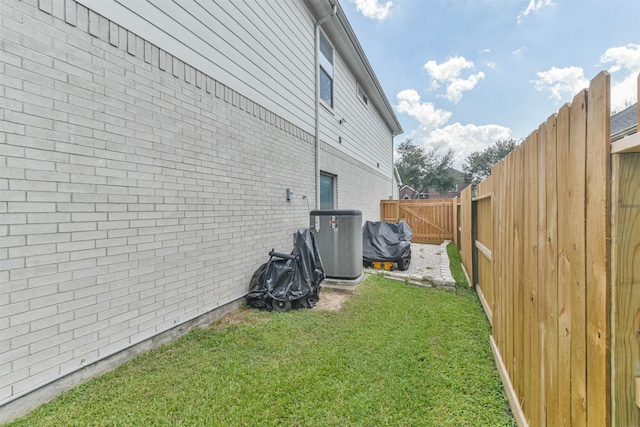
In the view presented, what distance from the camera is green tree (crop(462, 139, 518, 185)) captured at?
3612 centimetres

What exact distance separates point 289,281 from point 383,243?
9.81ft

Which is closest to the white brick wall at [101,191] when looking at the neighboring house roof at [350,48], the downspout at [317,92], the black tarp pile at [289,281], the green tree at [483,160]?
the black tarp pile at [289,281]

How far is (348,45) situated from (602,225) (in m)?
8.01

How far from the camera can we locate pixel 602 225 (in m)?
0.91

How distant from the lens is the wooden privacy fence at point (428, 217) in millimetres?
11219

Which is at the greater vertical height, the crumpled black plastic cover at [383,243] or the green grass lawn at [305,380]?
the crumpled black plastic cover at [383,243]

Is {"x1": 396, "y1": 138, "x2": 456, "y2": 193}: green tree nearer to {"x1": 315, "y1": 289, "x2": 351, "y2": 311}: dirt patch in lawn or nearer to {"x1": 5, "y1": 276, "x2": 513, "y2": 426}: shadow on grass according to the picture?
{"x1": 315, "y1": 289, "x2": 351, "y2": 311}: dirt patch in lawn

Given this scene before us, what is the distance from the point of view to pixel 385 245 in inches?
249

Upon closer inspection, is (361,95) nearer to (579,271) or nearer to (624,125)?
(624,125)

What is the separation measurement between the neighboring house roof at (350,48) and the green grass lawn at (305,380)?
6429 millimetres

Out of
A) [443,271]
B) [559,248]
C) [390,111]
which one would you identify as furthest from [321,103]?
[390,111]

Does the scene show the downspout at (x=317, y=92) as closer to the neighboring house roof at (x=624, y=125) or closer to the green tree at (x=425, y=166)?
the neighboring house roof at (x=624, y=125)

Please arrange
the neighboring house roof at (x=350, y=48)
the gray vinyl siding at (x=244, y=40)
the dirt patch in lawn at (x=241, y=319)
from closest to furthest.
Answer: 1. the gray vinyl siding at (x=244, y=40)
2. the dirt patch in lawn at (x=241, y=319)
3. the neighboring house roof at (x=350, y=48)

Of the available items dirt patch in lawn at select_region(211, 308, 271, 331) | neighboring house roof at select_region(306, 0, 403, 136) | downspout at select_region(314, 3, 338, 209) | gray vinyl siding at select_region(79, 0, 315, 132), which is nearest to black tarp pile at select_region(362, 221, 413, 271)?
downspout at select_region(314, 3, 338, 209)
